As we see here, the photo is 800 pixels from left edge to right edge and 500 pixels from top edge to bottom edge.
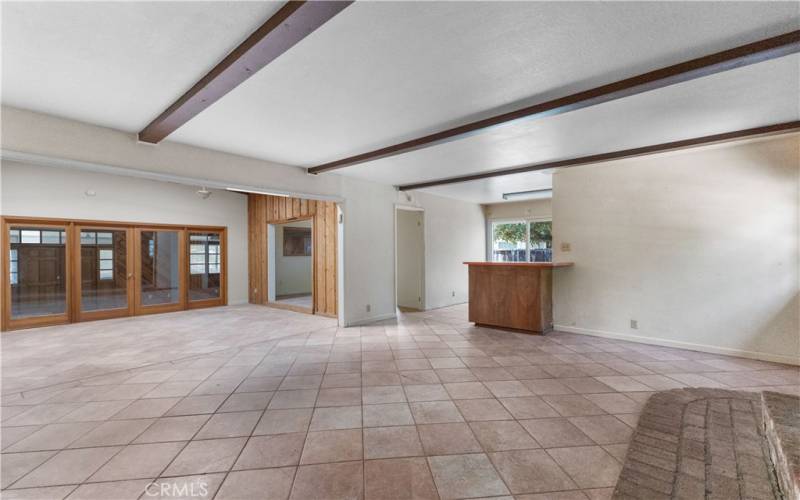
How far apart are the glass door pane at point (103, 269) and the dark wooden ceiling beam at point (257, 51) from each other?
5.10 m

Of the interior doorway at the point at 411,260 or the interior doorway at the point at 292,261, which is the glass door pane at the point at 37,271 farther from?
the interior doorway at the point at 411,260

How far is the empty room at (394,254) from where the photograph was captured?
1864 millimetres

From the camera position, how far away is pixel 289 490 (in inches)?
69.7

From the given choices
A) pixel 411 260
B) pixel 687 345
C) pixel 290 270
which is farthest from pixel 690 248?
pixel 290 270

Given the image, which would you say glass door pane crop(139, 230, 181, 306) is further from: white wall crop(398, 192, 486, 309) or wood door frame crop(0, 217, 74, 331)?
white wall crop(398, 192, 486, 309)

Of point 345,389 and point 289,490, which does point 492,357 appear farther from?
point 289,490

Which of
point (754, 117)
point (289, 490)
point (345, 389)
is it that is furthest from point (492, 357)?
point (754, 117)

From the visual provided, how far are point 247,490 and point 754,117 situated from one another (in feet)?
17.1

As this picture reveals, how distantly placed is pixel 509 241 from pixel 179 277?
8.17 metres

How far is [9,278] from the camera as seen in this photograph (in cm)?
536

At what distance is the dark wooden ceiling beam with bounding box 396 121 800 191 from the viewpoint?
133 inches

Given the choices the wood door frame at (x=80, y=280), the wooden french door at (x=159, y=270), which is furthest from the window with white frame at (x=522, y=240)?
the wood door frame at (x=80, y=280)

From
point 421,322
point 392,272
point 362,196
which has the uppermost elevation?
point 362,196

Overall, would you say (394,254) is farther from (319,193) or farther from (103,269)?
(103,269)
